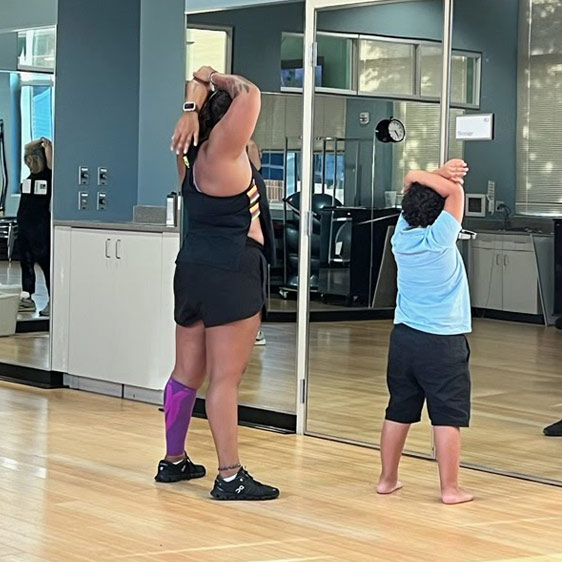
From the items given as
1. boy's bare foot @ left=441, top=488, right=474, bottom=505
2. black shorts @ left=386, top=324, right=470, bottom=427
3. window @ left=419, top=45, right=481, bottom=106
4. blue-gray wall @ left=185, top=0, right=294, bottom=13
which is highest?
blue-gray wall @ left=185, top=0, right=294, bottom=13

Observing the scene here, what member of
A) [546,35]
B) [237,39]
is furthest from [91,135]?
[546,35]

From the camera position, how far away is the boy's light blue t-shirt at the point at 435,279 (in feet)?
15.4

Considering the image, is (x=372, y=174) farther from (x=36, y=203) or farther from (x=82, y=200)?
(x=36, y=203)

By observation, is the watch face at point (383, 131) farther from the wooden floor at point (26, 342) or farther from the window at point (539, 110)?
the wooden floor at point (26, 342)

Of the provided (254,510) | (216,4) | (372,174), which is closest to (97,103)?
(216,4)

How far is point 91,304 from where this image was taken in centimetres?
716

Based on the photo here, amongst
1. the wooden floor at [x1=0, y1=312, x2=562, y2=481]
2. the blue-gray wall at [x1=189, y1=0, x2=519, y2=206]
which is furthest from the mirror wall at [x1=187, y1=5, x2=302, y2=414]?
the blue-gray wall at [x1=189, y1=0, x2=519, y2=206]

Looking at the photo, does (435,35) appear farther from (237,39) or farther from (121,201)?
(121,201)

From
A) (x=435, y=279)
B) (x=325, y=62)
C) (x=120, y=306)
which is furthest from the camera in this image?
(x=120, y=306)

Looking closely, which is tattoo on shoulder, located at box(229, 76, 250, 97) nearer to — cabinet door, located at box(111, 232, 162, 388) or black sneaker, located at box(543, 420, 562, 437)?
black sneaker, located at box(543, 420, 562, 437)

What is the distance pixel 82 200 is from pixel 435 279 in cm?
325

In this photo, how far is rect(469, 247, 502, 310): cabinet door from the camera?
542 centimetres

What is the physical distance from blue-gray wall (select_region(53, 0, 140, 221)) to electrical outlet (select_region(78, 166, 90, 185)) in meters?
0.02

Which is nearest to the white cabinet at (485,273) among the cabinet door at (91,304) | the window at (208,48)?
the window at (208,48)
